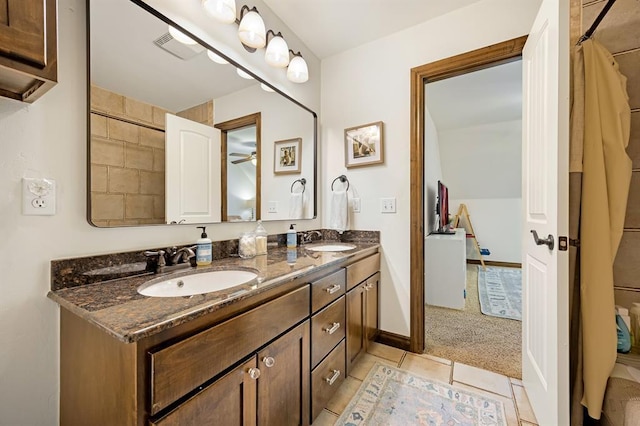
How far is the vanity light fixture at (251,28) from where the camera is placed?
1.44m

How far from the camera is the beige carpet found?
1.73 m

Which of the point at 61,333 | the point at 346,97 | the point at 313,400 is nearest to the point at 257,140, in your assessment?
the point at 346,97

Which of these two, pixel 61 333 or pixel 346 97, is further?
pixel 346 97

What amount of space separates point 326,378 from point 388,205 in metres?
1.22

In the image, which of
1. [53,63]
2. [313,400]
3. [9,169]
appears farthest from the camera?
[313,400]

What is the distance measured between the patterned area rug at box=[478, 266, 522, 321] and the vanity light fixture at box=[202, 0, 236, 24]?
3122mm

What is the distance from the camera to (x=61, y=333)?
32.7 inches

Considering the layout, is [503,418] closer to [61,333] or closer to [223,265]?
[223,265]

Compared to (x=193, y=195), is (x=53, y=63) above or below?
above

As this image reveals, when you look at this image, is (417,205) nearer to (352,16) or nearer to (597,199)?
(597,199)

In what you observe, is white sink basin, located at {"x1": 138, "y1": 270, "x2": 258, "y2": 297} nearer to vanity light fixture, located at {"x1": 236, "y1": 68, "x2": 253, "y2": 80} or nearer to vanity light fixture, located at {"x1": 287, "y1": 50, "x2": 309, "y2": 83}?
vanity light fixture, located at {"x1": 236, "y1": 68, "x2": 253, "y2": 80}

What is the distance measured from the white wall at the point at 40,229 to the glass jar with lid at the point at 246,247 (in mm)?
564

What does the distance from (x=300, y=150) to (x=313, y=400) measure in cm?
160

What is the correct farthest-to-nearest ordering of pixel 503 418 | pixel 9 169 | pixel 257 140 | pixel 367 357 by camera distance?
pixel 367 357
pixel 257 140
pixel 503 418
pixel 9 169
